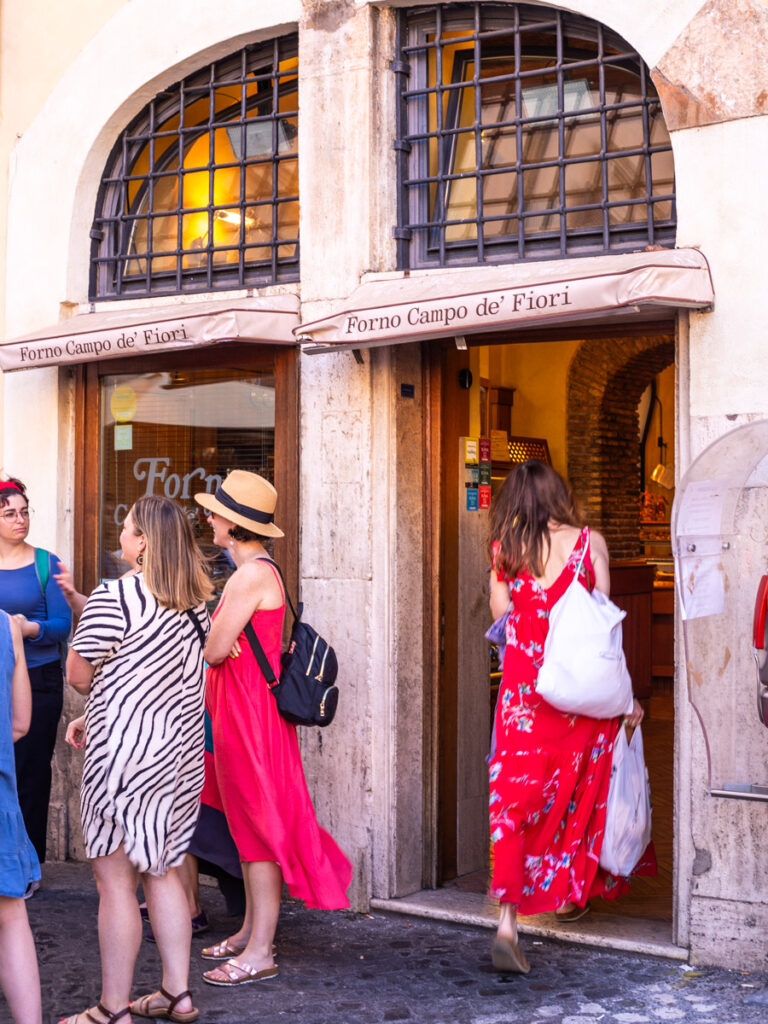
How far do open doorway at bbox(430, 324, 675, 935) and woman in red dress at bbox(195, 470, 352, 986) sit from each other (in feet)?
4.49

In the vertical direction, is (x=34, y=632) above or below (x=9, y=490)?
below

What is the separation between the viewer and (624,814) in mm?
5488

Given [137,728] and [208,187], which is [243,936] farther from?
[208,187]

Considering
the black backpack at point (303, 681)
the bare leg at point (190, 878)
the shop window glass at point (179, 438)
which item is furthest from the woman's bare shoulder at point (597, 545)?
the bare leg at point (190, 878)

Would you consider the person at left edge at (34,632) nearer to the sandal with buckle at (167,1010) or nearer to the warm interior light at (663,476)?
the sandal with buckle at (167,1010)

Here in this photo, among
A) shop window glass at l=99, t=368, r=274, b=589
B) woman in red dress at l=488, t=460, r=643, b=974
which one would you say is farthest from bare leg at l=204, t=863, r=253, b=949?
shop window glass at l=99, t=368, r=274, b=589

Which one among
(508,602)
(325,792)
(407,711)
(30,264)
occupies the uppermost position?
(30,264)

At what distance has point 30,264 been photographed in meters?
7.58

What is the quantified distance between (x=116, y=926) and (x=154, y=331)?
3089 millimetres

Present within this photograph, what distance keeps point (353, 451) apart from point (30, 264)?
2.56 meters

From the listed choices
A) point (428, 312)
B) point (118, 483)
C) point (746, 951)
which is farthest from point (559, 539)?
point (118, 483)

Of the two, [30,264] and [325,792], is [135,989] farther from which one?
[30,264]

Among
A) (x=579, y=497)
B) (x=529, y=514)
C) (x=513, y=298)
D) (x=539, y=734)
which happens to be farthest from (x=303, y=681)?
(x=579, y=497)

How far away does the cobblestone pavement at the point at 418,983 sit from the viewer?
4.74m
